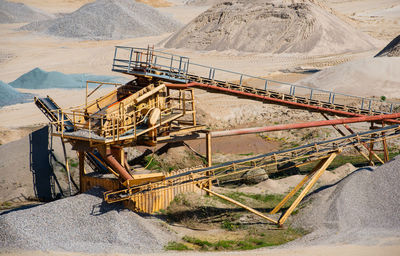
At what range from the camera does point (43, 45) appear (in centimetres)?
5788

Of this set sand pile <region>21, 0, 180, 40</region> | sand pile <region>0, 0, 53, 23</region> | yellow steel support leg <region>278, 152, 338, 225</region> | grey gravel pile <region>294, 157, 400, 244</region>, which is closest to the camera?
grey gravel pile <region>294, 157, 400, 244</region>

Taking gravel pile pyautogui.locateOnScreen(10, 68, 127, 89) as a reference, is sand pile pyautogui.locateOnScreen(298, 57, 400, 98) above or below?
above

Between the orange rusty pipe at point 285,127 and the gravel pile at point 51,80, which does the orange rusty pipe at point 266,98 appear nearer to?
the orange rusty pipe at point 285,127

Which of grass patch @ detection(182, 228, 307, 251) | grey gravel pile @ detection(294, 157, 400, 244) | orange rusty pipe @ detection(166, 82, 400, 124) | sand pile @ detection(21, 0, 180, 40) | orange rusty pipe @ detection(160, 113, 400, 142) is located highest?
sand pile @ detection(21, 0, 180, 40)

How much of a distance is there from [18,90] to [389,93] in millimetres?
26951

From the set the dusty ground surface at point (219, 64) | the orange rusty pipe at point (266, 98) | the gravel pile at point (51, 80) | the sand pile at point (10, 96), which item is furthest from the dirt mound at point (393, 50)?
the sand pile at point (10, 96)

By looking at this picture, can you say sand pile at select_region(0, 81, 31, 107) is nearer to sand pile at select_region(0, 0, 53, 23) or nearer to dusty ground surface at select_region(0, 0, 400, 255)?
dusty ground surface at select_region(0, 0, 400, 255)

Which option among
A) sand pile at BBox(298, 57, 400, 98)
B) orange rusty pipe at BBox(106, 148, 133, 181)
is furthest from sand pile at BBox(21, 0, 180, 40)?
orange rusty pipe at BBox(106, 148, 133, 181)

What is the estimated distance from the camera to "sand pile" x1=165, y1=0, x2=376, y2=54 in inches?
1884

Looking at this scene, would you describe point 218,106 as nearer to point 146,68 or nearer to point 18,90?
point 146,68

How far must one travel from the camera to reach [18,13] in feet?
258

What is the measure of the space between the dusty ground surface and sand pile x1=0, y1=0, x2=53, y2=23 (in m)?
3.84

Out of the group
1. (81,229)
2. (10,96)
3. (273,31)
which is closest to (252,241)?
(81,229)

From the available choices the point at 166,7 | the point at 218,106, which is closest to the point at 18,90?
the point at 218,106
